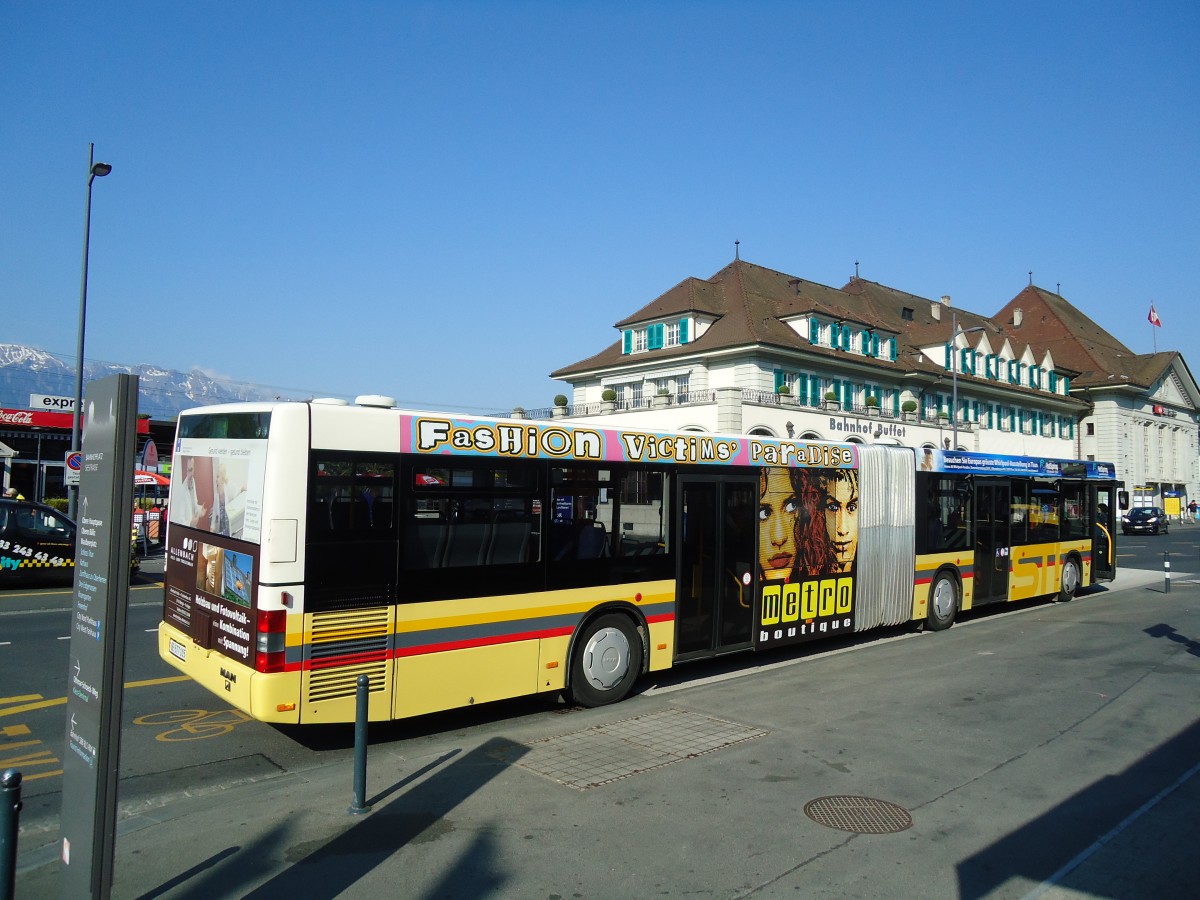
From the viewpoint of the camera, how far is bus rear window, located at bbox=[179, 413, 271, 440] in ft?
22.6

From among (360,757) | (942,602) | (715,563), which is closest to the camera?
(360,757)

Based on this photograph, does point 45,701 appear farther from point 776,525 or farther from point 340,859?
point 776,525

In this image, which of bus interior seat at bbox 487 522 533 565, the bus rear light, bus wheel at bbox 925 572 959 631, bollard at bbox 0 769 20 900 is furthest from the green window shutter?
bollard at bbox 0 769 20 900

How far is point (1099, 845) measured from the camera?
5512 mm

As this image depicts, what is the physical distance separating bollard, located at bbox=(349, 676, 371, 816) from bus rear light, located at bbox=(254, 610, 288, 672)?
0.98m

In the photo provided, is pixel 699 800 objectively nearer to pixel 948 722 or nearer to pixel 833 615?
pixel 948 722

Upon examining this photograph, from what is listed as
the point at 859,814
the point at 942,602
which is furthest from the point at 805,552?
the point at 859,814

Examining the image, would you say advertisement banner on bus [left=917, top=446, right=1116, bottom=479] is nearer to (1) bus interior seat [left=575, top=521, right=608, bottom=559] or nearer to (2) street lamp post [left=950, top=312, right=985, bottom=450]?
(1) bus interior seat [left=575, top=521, right=608, bottom=559]

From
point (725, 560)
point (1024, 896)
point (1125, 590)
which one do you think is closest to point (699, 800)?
point (1024, 896)

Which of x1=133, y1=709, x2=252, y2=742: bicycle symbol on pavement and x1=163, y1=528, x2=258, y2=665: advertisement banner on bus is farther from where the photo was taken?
x1=133, y1=709, x2=252, y2=742: bicycle symbol on pavement

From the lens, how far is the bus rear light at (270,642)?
6.47m

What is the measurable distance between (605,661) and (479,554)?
6.67 ft

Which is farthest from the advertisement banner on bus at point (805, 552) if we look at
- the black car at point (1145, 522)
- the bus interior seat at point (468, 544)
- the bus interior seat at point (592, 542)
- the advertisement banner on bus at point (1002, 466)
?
the black car at point (1145, 522)

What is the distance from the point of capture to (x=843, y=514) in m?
11.9
